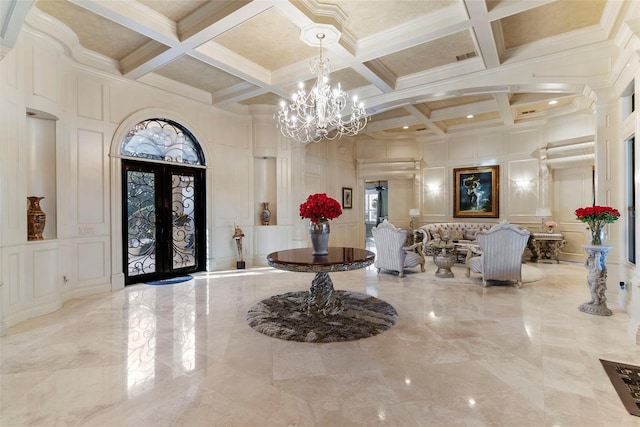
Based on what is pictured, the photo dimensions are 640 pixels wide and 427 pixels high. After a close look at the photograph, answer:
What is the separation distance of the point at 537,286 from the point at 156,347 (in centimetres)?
567

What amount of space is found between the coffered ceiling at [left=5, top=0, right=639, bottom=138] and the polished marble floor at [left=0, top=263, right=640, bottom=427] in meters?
3.32

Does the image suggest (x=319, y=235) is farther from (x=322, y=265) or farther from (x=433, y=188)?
(x=433, y=188)

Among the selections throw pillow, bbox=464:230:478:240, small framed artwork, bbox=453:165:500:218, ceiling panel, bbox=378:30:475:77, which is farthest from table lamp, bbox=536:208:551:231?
ceiling panel, bbox=378:30:475:77

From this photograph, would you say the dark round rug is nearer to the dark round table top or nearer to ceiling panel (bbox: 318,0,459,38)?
the dark round table top

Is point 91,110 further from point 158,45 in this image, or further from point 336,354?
point 336,354

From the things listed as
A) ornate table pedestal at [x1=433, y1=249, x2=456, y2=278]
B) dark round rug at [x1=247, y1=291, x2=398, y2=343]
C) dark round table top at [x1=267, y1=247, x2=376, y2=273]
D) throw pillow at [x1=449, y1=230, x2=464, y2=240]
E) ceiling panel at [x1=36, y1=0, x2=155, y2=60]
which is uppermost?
ceiling panel at [x1=36, y1=0, x2=155, y2=60]

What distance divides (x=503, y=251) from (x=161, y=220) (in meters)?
6.08

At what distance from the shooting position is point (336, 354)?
9.29 feet

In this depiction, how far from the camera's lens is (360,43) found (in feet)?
15.3

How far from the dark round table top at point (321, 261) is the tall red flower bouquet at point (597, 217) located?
269 centimetres

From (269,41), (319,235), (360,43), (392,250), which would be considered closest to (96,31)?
(269,41)

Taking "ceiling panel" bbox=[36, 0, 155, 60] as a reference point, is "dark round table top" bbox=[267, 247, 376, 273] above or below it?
below

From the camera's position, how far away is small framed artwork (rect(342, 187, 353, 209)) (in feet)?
33.1

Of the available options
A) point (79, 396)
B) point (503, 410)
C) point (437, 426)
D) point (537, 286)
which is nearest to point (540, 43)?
point (537, 286)
